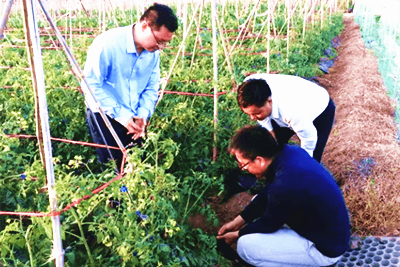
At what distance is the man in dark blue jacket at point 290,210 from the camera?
2020 mm

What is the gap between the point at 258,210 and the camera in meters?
2.46

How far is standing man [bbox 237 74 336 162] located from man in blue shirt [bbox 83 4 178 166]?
651 millimetres

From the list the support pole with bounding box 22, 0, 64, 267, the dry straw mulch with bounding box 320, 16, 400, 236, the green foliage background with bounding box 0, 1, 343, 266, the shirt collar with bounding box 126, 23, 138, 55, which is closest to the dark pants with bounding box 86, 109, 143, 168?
the green foliage background with bounding box 0, 1, 343, 266

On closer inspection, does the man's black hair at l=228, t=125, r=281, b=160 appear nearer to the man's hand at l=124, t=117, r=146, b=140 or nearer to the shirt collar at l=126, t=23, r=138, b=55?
the man's hand at l=124, t=117, r=146, b=140

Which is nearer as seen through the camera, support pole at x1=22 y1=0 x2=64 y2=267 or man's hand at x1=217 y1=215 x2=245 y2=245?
support pole at x1=22 y1=0 x2=64 y2=267

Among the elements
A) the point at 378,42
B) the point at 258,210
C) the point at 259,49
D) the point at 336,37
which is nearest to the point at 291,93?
the point at 258,210

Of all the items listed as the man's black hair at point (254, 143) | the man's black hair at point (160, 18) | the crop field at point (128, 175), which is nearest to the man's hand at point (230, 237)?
the crop field at point (128, 175)

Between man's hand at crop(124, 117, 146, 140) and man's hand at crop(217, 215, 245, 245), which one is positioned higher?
man's hand at crop(124, 117, 146, 140)

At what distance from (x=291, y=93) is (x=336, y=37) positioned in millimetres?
9720

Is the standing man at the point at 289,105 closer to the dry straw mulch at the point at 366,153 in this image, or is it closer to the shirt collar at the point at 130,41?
the dry straw mulch at the point at 366,153

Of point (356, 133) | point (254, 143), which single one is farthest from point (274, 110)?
point (356, 133)

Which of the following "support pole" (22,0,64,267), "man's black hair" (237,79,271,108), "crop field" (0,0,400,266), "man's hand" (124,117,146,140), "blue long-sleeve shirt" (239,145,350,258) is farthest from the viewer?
"man's hand" (124,117,146,140)

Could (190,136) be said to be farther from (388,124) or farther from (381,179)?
(388,124)

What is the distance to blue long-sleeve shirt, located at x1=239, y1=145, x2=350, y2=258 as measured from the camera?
2.01 m
